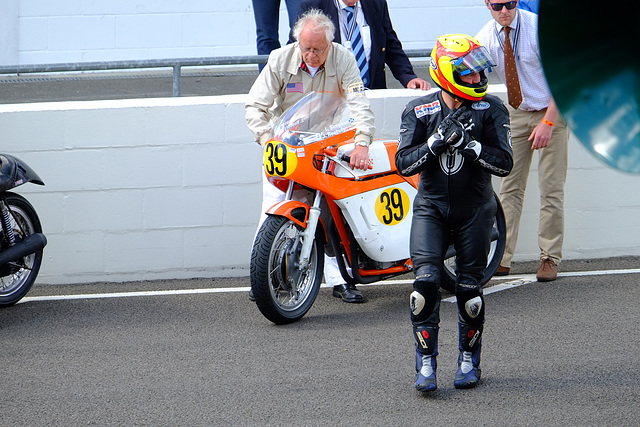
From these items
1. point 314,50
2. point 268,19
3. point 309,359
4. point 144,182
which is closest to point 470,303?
point 309,359

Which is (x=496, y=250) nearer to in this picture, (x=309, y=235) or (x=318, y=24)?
(x=309, y=235)

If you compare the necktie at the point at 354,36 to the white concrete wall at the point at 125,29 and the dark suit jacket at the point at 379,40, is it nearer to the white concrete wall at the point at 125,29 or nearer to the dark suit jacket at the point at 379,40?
the dark suit jacket at the point at 379,40

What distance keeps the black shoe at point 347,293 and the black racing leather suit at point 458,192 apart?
1.82m

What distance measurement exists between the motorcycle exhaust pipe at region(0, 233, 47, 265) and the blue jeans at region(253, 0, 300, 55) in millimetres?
2907

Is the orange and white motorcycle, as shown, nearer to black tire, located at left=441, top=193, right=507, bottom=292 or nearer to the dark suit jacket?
black tire, located at left=441, top=193, right=507, bottom=292

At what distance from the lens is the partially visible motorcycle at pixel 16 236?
639 centimetres

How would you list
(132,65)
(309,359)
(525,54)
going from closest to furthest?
(309,359)
(525,54)
(132,65)

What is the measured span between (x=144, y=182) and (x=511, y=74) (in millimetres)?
3008

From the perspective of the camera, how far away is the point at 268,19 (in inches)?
332

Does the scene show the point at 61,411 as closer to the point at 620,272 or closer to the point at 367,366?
the point at 367,366

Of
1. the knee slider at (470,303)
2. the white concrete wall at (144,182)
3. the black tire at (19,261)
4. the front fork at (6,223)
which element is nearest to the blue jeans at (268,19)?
the white concrete wall at (144,182)

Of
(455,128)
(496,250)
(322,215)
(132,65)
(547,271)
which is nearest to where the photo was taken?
(455,128)

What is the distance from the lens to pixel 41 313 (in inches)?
253

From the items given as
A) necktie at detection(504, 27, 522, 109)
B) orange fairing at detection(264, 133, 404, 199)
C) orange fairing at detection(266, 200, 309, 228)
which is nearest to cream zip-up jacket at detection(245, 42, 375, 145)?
orange fairing at detection(264, 133, 404, 199)
